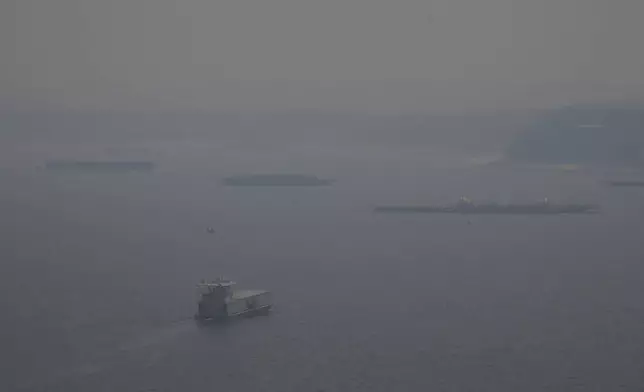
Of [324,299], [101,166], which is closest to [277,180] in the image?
[101,166]

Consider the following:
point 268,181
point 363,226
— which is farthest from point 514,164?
point 363,226

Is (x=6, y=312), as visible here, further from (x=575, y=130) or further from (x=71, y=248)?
(x=575, y=130)

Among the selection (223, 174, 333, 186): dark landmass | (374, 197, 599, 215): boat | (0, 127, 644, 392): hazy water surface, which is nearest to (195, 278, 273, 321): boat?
(0, 127, 644, 392): hazy water surface

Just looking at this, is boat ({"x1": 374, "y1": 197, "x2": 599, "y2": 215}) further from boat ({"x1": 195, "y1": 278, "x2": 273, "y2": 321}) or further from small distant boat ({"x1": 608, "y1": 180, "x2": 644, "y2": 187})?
boat ({"x1": 195, "y1": 278, "x2": 273, "y2": 321})

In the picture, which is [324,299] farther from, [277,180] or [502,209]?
[277,180]

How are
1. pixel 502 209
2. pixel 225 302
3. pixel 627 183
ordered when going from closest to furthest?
pixel 225 302 → pixel 502 209 → pixel 627 183

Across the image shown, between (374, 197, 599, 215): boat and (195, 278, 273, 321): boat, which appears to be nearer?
(195, 278, 273, 321): boat
